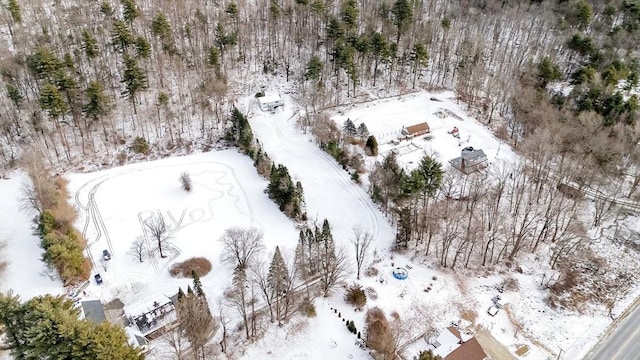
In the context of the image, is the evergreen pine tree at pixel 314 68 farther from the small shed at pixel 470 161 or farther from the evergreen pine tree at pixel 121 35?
the evergreen pine tree at pixel 121 35

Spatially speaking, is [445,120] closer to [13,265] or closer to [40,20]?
[13,265]

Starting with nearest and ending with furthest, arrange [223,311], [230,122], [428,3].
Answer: [223,311] → [230,122] → [428,3]

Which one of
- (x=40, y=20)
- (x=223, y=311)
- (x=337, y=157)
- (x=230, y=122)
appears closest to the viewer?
(x=223, y=311)

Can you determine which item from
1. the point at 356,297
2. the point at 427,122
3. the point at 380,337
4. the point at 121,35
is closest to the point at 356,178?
the point at 356,297

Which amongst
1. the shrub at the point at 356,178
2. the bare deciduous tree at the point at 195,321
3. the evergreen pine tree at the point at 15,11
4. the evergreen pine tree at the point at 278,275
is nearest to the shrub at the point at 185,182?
the bare deciduous tree at the point at 195,321

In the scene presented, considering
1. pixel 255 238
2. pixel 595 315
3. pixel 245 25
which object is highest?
pixel 245 25

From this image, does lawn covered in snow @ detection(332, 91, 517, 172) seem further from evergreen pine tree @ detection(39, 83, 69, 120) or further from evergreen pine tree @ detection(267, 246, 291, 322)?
evergreen pine tree @ detection(39, 83, 69, 120)

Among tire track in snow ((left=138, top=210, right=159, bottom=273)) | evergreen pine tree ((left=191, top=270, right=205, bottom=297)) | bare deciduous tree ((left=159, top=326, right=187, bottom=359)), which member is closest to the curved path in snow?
tire track in snow ((left=138, top=210, right=159, bottom=273))

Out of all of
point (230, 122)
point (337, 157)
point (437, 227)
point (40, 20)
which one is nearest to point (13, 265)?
point (230, 122)
